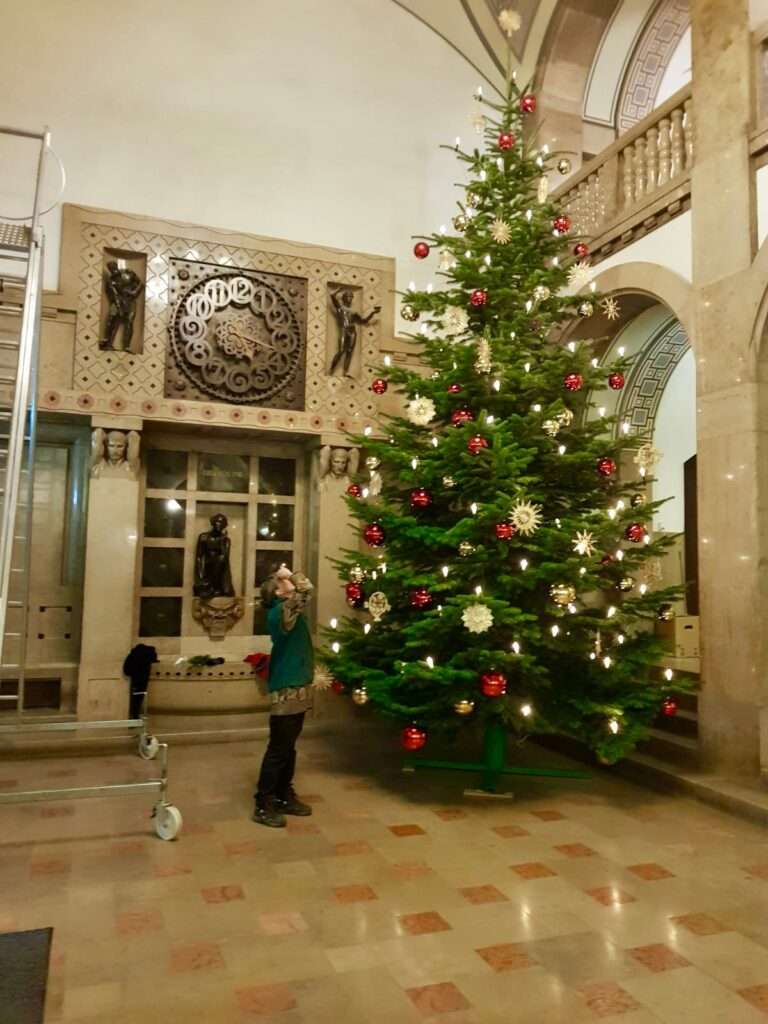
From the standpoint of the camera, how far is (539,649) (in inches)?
208

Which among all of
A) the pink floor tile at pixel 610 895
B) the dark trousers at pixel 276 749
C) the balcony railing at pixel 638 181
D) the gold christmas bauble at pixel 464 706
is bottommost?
the pink floor tile at pixel 610 895

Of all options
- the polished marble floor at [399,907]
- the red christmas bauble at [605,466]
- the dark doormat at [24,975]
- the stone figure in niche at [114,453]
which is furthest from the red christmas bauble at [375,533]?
the dark doormat at [24,975]

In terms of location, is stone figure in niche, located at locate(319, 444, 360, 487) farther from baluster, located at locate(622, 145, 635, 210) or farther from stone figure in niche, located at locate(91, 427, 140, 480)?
baluster, located at locate(622, 145, 635, 210)

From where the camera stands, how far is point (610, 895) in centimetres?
367

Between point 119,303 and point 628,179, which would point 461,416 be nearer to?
point 628,179

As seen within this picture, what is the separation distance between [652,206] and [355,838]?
18.0 feet

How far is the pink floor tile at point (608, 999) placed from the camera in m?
2.67

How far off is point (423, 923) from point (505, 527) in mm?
2319

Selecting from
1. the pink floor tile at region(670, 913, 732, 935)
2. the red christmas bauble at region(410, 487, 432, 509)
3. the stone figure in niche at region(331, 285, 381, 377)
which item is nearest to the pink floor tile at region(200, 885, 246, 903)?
the pink floor tile at region(670, 913, 732, 935)

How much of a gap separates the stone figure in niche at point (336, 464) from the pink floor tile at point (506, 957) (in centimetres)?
527

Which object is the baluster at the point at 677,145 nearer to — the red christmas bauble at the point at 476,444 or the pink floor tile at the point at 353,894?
the red christmas bauble at the point at 476,444

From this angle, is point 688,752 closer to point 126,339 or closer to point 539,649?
point 539,649

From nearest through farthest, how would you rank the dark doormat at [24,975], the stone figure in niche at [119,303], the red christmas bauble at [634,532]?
the dark doormat at [24,975]
the red christmas bauble at [634,532]
the stone figure in niche at [119,303]

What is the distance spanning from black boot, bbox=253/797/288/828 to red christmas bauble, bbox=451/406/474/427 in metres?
2.73
